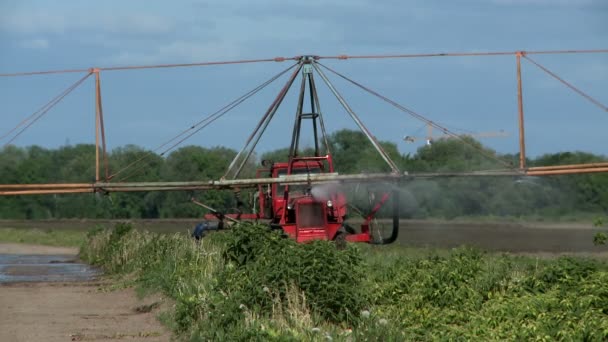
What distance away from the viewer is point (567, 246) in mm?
34281

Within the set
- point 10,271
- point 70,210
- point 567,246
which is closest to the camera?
point 10,271

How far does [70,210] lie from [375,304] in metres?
69.1

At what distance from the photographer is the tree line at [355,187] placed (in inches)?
1176

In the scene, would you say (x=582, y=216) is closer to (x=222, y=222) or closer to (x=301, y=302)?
(x=222, y=222)

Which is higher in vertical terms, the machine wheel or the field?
the machine wheel

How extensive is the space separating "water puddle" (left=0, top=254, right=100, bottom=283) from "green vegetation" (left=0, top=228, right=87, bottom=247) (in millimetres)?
7860

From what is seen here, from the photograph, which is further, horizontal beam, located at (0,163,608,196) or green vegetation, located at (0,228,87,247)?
green vegetation, located at (0,228,87,247)

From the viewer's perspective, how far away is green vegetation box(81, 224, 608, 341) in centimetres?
1141

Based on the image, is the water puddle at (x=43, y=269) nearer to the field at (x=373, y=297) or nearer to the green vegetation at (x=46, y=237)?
the green vegetation at (x=46, y=237)

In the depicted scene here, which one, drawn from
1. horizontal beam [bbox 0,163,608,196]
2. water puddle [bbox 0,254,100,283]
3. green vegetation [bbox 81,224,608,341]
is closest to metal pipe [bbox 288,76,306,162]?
horizontal beam [bbox 0,163,608,196]

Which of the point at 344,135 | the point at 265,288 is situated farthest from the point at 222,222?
the point at 344,135

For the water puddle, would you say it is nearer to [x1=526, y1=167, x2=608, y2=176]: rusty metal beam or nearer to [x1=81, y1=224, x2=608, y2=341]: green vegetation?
[x1=81, y1=224, x2=608, y2=341]: green vegetation

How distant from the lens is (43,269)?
3077 centimetres

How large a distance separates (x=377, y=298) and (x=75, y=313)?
19.0ft
